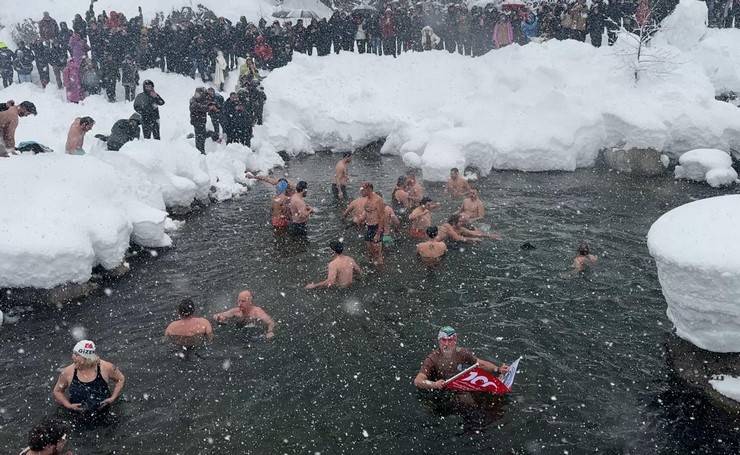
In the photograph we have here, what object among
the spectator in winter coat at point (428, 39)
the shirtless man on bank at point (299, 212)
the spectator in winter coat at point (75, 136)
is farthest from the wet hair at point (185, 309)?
the spectator in winter coat at point (428, 39)

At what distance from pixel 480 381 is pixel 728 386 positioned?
9.09ft

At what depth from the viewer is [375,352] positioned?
8438mm

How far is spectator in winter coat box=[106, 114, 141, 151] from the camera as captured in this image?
1354 cm

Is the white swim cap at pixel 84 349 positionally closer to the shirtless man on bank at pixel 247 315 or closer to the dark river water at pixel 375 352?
the dark river water at pixel 375 352

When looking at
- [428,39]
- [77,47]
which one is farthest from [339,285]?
[428,39]

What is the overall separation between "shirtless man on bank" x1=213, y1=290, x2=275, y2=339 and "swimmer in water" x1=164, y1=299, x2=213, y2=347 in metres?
0.45

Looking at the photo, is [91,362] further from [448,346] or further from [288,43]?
[288,43]

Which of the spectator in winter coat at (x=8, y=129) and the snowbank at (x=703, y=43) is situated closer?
the spectator in winter coat at (x=8, y=129)

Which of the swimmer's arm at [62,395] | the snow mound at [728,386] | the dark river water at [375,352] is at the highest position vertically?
the swimmer's arm at [62,395]

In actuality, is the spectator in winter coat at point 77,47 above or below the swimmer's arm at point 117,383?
above

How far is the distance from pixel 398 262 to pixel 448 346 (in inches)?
161

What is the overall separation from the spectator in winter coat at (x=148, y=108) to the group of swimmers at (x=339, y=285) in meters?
3.31

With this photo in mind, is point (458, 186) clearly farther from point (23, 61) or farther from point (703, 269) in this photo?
point (23, 61)

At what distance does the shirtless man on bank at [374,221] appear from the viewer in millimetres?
11555
